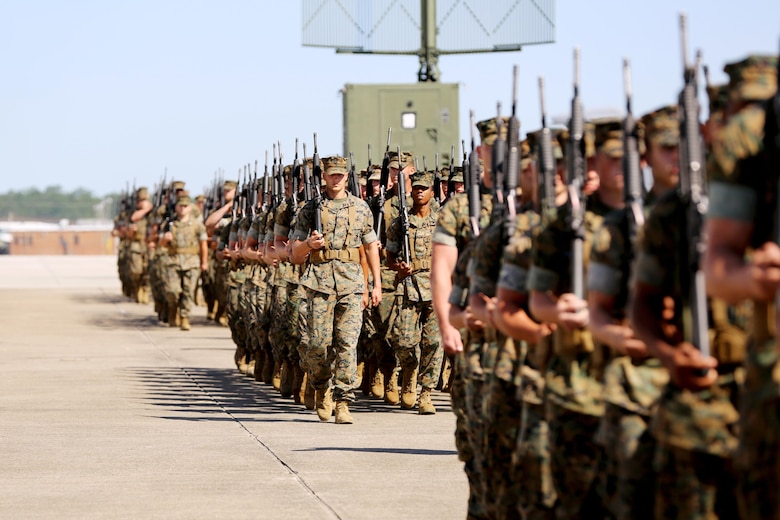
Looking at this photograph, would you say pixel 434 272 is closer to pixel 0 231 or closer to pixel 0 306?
pixel 0 306

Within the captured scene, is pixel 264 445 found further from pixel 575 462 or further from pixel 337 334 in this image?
pixel 575 462

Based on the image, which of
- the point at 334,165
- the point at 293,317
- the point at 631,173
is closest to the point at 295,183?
the point at 293,317

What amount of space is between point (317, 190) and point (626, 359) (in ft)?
28.5

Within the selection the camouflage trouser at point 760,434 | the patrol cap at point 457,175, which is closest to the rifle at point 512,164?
the camouflage trouser at point 760,434

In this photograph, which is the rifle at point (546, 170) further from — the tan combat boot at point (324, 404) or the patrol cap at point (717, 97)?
the tan combat boot at point (324, 404)

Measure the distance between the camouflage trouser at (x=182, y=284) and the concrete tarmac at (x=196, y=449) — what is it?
17.1ft

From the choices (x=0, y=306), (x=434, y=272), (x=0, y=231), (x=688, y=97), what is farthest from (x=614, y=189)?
(x=0, y=231)

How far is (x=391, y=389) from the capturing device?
47.0 feet

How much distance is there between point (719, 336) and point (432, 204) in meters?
9.82

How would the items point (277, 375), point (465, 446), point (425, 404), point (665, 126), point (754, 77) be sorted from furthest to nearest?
point (277, 375), point (425, 404), point (465, 446), point (665, 126), point (754, 77)

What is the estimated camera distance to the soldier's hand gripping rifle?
215 inches

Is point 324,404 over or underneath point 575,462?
underneath

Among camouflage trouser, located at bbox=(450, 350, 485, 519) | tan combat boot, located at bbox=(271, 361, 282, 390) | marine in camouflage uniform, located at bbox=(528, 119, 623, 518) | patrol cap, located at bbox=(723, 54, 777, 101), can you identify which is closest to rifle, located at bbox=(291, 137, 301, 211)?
tan combat boot, located at bbox=(271, 361, 282, 390)

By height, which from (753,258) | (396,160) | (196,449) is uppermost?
(396,160)
